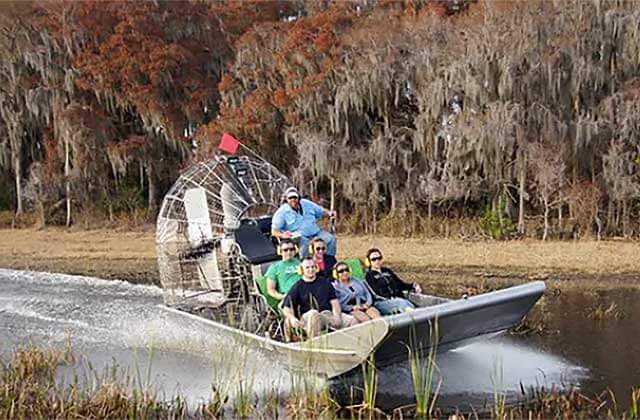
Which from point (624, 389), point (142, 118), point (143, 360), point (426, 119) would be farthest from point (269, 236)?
point (142, 118)

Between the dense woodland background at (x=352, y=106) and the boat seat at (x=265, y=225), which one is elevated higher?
the dense woodland background at (x=352, y=106)

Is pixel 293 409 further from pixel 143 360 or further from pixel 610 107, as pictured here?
pixel 610 107

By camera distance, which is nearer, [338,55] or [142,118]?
[338,55]

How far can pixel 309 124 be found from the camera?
23.0 metres

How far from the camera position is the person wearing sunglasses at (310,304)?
25.5 ft

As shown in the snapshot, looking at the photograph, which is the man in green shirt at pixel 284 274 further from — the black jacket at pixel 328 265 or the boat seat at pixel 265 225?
the boat seat at pixel 265 225

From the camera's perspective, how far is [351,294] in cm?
832

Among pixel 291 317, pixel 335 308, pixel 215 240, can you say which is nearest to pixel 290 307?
pixel 291 317

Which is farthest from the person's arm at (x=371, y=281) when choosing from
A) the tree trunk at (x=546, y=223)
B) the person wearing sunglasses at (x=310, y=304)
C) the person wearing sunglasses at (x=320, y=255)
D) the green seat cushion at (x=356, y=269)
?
the tree trunk at (x=546, y=223)

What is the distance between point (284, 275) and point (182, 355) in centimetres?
199

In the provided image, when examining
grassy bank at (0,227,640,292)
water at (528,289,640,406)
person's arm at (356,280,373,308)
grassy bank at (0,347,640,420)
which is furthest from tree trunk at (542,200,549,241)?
grassy bank at (0,347,640,420)

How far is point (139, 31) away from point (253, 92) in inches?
202

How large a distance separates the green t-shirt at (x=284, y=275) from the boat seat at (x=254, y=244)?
1.02 m

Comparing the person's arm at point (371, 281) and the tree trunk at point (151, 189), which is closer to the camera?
A: the person's arm at point (371, 281)
